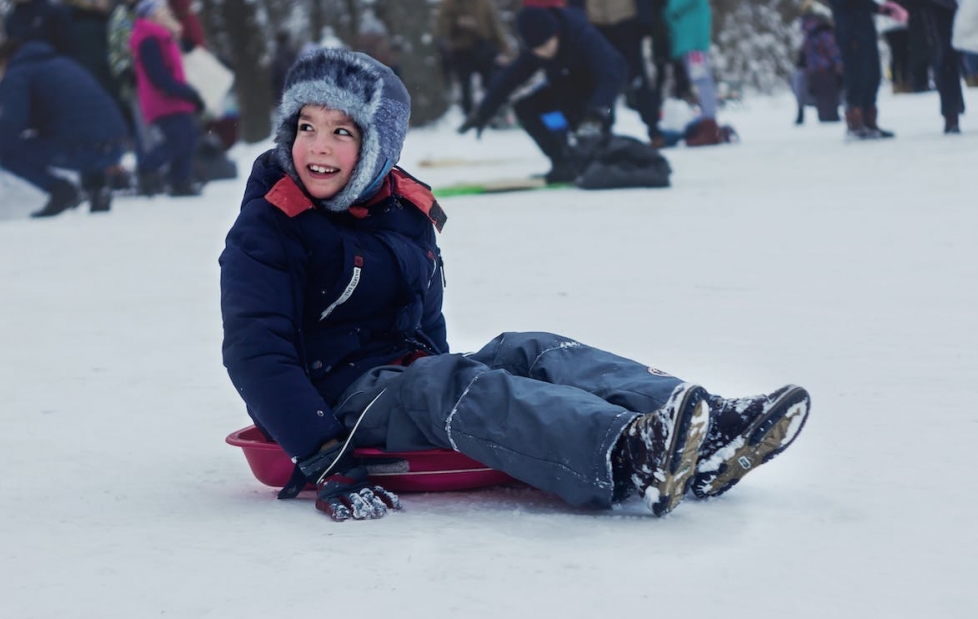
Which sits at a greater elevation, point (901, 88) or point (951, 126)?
point (951, 126)

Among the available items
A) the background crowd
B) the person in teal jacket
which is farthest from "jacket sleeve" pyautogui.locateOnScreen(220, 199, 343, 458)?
the person in teal jacket

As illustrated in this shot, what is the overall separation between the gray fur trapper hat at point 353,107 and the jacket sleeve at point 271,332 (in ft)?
0.47

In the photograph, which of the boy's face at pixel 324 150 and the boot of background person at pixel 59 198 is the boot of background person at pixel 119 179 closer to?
the boot of background person at pixel 59 198

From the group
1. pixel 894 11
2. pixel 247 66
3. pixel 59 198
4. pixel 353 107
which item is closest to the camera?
pixel 353 107

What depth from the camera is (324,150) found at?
102 inches

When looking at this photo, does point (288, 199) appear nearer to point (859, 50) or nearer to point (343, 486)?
point (343, 486)

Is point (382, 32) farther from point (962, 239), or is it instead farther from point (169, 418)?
point (169, 418)

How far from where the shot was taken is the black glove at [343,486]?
7.77 ft

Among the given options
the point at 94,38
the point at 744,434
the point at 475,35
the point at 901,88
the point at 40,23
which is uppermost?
the point at 40,23

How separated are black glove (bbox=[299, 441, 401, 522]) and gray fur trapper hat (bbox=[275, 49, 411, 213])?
0.45m

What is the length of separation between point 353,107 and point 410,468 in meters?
0.66

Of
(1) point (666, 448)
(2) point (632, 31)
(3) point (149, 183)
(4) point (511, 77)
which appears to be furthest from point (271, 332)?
(2) point (632, 31)

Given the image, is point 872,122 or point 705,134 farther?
point 705,134

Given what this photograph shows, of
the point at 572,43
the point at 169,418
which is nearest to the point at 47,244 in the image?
the point at 572,43
